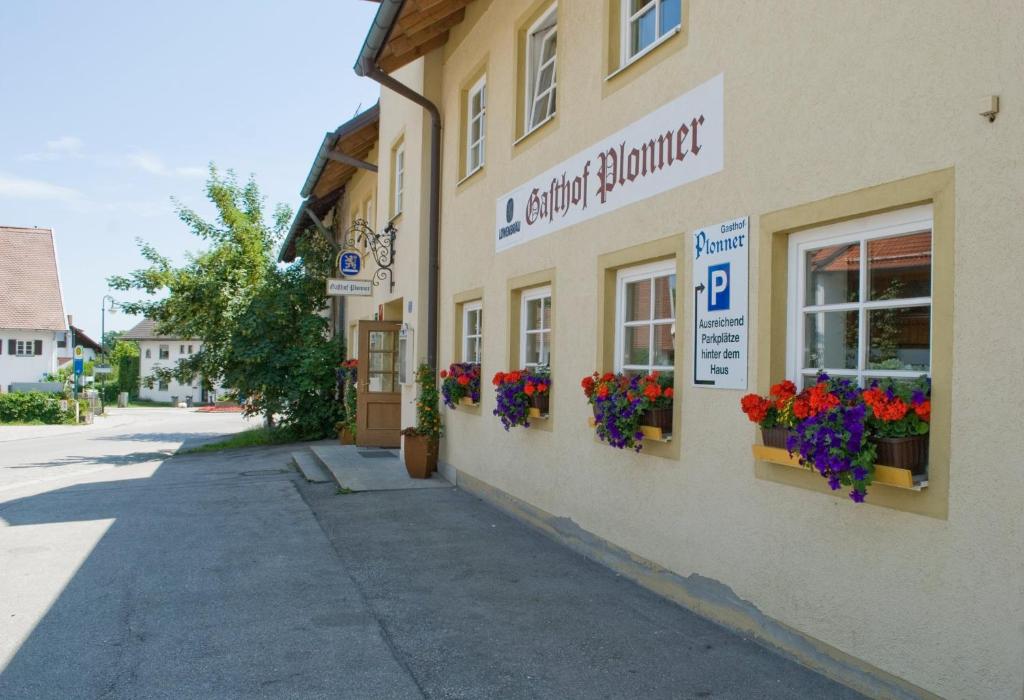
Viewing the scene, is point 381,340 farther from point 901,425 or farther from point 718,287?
point 901,425

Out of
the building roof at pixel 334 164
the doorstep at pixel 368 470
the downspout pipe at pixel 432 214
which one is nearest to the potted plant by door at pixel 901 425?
the doorstep at pixel 368 470

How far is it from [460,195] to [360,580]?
545 centimetres

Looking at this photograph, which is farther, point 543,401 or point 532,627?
point 543,401

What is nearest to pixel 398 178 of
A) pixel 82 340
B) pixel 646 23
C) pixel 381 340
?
pixel 381 340

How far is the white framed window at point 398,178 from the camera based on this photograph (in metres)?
12.7

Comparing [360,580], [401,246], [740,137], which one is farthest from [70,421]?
[740,137]

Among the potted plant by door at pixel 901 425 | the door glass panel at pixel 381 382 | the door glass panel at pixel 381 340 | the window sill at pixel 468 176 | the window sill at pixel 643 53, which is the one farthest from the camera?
the door glass panel at pixel 381 382

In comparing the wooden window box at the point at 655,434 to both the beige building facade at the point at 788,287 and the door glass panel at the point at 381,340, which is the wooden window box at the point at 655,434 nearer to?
the beige building facade at the point at 788,287

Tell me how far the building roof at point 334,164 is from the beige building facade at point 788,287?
23.0ft

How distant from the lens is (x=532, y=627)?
4762 mm

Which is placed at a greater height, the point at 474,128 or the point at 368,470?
the point at 474,128

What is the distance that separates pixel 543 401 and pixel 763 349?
3021 mm

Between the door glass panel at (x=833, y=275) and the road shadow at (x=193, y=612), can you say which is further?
the door glass panel at (x=833, y=275)

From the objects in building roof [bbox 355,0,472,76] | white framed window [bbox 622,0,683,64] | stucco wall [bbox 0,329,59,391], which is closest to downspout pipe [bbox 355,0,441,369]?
building roof [bbox 355,0,472,76]
